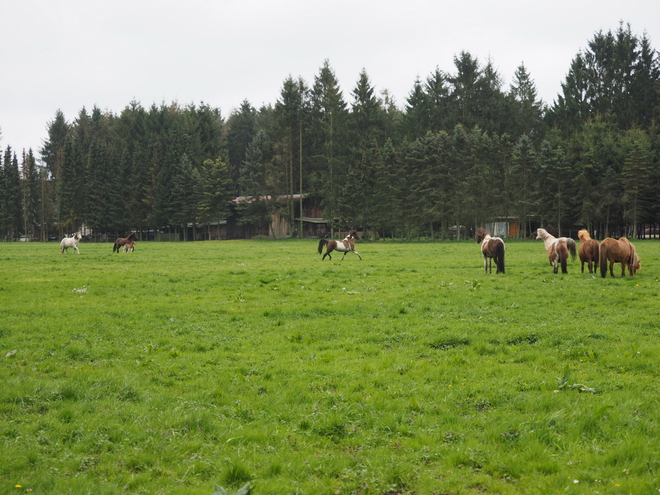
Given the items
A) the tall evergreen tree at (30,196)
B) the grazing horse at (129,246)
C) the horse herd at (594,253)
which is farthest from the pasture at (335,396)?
the tall evergreen tree at (30,196)

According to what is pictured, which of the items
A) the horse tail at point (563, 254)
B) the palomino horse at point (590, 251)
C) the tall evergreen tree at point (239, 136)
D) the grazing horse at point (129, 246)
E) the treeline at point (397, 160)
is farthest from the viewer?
the tall evergreen tree at point (239, 136)

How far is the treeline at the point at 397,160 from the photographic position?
195 ft

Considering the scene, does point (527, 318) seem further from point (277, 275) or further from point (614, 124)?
point (614, 124)

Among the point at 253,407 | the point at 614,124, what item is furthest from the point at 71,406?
the point at 614,124

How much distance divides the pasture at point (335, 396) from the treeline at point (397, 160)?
48161 mm

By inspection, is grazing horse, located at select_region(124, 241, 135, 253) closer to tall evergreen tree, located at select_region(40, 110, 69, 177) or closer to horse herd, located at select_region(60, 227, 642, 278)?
horse herd, located at select_region(60, 227, 642, 278)

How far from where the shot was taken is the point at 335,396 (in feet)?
22.9

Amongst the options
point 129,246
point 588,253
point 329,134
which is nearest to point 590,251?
point 588,253

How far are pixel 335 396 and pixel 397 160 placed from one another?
59505mm

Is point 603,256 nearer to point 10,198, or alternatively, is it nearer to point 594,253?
point 594,253

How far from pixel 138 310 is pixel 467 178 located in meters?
53.0

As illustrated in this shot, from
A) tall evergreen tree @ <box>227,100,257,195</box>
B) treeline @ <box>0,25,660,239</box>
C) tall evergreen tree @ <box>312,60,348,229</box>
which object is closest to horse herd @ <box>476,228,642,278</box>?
treeline @ <box>0,25,660,239</box>

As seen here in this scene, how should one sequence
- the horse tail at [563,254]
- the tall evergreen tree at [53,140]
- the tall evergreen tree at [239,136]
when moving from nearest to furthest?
the horse tail at [563,254] → the tall evergreen tree at [239,136] → the tall evergreen tree at [53,140]

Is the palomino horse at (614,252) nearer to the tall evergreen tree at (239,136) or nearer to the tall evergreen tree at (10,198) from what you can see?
the tall evergreen tree at (239,136)
